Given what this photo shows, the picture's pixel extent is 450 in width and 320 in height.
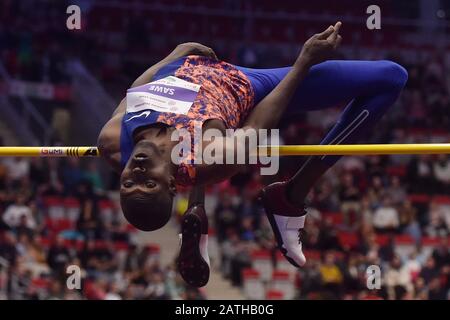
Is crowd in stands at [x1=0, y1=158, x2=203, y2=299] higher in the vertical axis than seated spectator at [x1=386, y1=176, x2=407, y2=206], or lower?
lower

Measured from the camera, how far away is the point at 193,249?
6.47 m

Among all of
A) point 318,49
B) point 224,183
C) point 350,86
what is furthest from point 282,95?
point 224,183

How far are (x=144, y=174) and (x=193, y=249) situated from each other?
3.03 ft

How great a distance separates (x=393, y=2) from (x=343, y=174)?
21.4 feet

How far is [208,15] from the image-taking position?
18.7m

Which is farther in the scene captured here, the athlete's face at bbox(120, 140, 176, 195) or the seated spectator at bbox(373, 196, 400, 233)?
the seated spectator at bbox(373, 196, 400, 233)

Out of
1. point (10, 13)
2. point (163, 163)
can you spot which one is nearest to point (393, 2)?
point (10, 13)

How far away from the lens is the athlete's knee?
21.7 ft

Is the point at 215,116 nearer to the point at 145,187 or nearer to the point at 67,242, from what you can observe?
the point at 145,187

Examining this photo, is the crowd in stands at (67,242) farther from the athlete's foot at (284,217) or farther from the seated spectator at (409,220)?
the seated spectator at (409,220)

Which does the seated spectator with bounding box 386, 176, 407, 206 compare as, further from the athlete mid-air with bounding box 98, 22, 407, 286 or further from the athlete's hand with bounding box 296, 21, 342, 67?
the athlete's hand with bounding box 296, 21, 342, 67

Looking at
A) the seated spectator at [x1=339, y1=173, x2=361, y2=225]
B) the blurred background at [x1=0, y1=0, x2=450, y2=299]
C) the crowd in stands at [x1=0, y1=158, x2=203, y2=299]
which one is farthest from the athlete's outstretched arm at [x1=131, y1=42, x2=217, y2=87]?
the seated spectator at [x1=339, y1=173, x2=361, y2=225]

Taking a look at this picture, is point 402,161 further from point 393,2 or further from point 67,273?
point 67,273

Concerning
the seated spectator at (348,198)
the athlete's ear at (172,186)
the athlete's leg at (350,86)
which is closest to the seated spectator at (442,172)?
the seated spectator at (348,198)
